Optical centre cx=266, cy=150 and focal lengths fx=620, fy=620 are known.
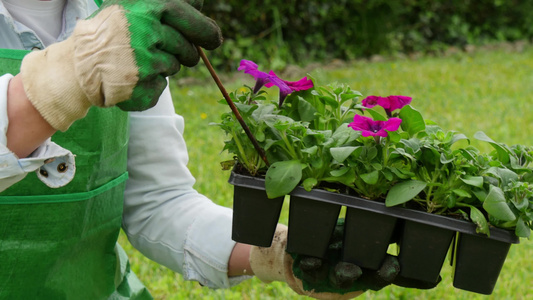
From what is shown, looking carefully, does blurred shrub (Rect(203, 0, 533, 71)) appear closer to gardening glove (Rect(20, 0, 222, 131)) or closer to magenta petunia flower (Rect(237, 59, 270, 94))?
magenta petunia flower (Rect(237, 59, 270, 94))

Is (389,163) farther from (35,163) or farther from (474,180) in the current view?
(35,163)

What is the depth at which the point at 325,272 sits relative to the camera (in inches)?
52.5

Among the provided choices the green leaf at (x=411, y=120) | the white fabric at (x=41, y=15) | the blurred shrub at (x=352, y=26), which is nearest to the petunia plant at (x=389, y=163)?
the green leaf at (x=411, y=120)

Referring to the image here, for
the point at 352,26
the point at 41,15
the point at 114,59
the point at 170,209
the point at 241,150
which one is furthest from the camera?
the point at 352,26

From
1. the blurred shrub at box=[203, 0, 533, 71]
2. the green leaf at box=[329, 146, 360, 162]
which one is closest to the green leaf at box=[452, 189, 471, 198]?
the green leaf at box=[329, 146, 360, 162]

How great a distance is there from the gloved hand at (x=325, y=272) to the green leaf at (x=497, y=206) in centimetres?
23

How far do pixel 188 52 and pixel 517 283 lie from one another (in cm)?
210

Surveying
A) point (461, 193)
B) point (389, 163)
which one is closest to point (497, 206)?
point (461, 193)

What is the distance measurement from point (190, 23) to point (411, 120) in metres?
0.49

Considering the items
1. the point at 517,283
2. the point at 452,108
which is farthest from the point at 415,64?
the point at 517,283

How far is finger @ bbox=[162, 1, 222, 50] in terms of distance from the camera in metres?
1.09

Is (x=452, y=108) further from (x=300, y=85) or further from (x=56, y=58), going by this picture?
(x=56, y=58)

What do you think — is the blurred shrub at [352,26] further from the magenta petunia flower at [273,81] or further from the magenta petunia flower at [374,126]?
the magenta petunia flower at [374,126]

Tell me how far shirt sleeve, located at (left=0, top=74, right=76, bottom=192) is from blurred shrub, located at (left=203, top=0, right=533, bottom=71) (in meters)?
5.14
